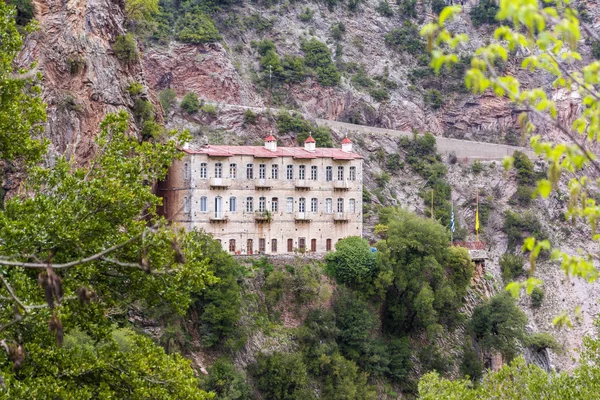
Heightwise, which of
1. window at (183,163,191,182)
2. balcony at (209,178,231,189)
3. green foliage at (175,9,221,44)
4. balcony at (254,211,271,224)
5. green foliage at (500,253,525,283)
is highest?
green foliage at (175,9,221,44)

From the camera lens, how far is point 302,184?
52375mm

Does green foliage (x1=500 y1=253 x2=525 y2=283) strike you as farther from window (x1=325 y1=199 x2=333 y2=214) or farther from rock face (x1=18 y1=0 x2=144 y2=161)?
rock face (x1=18 y1=0 x2=144 y2=161)

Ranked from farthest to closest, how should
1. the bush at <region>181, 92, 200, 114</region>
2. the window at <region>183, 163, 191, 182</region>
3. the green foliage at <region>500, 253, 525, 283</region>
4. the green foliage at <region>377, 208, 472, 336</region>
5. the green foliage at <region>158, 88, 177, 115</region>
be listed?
the green foliage at <region>500, 253, 525, 283</region> < the bush at <region>181, 92, 200, 114</region> < the green foliage at <region>158, 88, 177, 115</region> < the green foliage at <region>377, 208, 472, 336</region> < the window at <region>183, 163, 191, 182</region>

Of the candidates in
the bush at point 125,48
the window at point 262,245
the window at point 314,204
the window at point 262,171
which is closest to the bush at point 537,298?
the window at point 314,204

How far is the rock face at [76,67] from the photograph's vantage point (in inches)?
1617

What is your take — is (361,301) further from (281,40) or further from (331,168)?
(281,40)

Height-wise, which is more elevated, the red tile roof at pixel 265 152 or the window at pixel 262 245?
the red tile roof at pixel 265 152

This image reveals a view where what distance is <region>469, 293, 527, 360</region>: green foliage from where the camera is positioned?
169 ft

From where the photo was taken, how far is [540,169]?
81750mm

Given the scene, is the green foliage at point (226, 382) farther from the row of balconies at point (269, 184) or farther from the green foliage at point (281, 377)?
the row of balconies at point (269, 184)

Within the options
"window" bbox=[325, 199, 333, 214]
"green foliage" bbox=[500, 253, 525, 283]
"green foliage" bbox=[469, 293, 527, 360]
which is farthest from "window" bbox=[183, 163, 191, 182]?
"green foliage" bbox=[500, 253, 525, 283]

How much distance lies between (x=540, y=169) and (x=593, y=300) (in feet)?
52.8

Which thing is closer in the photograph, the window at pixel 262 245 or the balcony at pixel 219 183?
the balcony at pixel 219 183

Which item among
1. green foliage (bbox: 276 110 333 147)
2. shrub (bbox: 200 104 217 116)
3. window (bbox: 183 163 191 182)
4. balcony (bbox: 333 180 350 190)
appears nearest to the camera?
window (bbox: 183 163 191 182)
